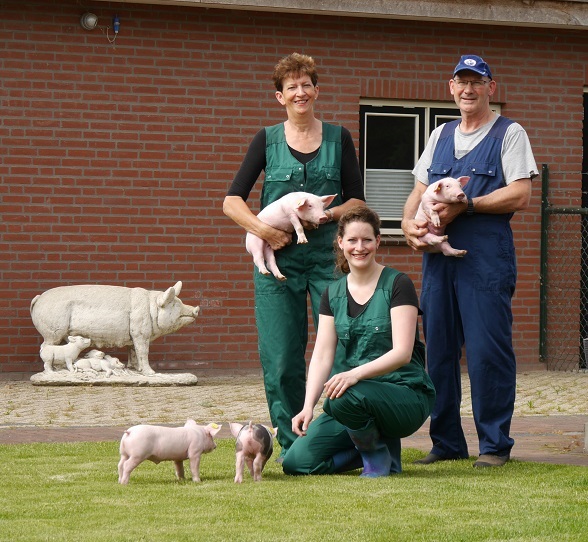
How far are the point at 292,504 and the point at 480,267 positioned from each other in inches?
75.9

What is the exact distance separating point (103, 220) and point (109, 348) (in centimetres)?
130

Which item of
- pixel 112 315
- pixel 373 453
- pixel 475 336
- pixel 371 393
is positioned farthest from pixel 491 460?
pixel 112 315

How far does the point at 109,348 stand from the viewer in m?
12.6

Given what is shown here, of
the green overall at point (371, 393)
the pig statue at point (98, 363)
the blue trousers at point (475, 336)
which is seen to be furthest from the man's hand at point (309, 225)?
the pig statue at point (98, 363)

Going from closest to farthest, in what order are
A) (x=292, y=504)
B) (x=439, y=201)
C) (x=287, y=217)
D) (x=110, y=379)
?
1. (x=292, y=504)
2. (x=439, y=201)
3. (x=287, y=217)
4. (x=110, y=379)

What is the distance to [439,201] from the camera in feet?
21.6

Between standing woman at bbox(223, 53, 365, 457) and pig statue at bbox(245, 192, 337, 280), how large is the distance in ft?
0.18

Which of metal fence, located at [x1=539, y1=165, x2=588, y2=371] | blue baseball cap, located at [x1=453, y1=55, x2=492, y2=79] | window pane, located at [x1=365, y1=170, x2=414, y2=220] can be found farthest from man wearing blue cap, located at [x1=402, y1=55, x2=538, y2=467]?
metal fence, located at [x1=539, y1=165, x2=588, y2=371]

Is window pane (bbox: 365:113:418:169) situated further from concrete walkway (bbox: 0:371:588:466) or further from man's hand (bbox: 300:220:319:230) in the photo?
man's hand (bbox: 300:220:319:230)

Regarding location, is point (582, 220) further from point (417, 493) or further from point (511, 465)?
point (417, 493)

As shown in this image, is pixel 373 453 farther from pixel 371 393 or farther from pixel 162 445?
pixel 162 445

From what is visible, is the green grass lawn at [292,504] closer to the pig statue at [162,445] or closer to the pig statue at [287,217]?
the pig statue at [162,445]

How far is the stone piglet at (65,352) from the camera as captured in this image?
39.5 feet

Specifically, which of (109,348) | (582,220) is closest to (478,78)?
(109,348)
